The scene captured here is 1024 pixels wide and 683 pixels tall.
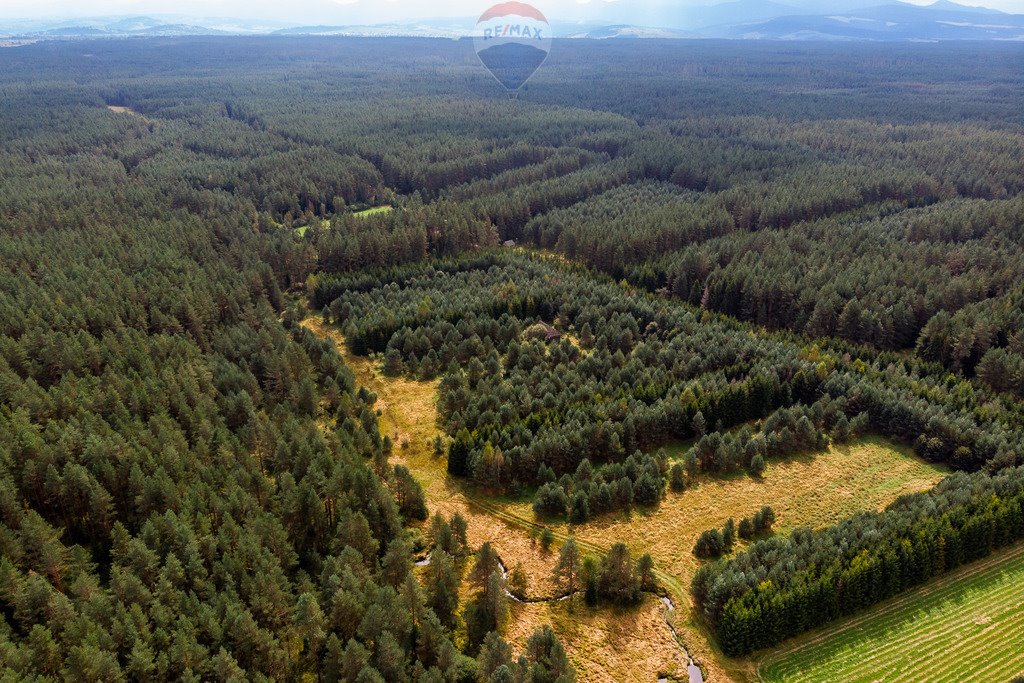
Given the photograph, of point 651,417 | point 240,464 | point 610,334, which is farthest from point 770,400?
point 240,464

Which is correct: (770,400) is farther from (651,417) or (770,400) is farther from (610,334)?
(610,334)

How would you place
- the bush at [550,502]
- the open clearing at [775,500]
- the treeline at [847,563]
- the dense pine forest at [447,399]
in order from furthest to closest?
the bush at [550,502]
the open clearing at [775,500]
the treeline at [847,563]
the dense pine forest at [447,399]

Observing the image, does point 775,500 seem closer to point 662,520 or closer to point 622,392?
point 662,520

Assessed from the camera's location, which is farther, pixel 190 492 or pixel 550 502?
pixel 550 502

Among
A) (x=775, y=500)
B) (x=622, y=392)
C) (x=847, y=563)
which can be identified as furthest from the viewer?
(x=622, y=392)

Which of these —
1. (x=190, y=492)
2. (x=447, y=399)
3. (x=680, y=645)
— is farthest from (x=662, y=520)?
(x=190, y=492)

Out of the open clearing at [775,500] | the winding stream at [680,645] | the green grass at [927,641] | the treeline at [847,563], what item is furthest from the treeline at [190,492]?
the green grass at [927,641]

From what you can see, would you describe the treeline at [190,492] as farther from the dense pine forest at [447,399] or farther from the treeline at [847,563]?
the treeline at [847,563]

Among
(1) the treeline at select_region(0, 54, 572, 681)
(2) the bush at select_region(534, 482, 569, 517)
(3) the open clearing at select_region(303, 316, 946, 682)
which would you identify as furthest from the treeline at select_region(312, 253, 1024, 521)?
(1) the treeline at select_region(0, 54, 572, 681)
